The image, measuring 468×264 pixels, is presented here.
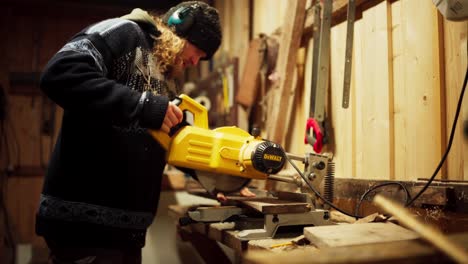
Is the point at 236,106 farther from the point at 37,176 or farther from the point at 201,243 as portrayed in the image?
the point at 37,176

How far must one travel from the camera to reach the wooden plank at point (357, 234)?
3.18 feet

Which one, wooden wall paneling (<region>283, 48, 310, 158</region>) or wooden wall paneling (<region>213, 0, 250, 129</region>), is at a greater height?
wooden wall paneling (<region>213, 0, 250, 129</region>)

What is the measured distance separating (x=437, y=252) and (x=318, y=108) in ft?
4.33

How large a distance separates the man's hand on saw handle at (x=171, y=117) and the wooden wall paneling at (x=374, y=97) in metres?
0.88

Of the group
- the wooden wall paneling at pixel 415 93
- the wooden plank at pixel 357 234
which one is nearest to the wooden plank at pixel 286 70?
the wooden wall paneling at pixel 415 93

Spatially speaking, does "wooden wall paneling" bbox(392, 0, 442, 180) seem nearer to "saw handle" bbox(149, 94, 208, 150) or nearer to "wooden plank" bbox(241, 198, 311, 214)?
"wooden plank" bbox(241, 198, 311, 214)

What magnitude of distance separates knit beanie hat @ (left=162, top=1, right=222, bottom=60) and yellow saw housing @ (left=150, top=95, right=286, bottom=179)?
0.37 meters

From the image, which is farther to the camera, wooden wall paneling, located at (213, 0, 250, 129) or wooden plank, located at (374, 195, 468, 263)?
wooden wall paneling, located at (213, 0, 250, 129)

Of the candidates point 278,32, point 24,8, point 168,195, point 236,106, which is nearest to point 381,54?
point 278,32

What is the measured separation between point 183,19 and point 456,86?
41.0 inches

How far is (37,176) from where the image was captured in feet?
13.4

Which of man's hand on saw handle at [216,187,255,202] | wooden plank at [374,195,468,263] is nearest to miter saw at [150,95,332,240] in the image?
man's hand on saw handle at [216,187,255,202]

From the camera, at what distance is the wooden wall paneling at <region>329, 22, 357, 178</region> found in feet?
6.45

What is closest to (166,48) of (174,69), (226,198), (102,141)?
(174,69)
